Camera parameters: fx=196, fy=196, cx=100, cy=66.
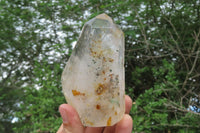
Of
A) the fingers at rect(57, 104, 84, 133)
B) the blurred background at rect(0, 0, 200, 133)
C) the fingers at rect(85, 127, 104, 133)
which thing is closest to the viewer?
the fingers at rect(57, 104, 84, 133)

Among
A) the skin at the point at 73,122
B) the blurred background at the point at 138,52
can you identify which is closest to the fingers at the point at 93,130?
the skin at the point at 73,122

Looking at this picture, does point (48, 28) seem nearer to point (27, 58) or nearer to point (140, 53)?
point (27, 58)

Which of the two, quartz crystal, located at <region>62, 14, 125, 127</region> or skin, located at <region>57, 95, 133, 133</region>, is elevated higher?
quartz crystal, located at <region>62, 14, 125, 127</region>

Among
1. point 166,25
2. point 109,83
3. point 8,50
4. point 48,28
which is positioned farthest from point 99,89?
point 8,50

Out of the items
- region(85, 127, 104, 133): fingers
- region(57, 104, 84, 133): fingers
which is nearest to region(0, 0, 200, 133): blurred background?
region(85, 127, 104, 133): fingers

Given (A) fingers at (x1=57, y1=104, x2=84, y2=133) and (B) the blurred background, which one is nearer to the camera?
(A) fingers at (x1=57, y1=104, x2=84, y2=133)

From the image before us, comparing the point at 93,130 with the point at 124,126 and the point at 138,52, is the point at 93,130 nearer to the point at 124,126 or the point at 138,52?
the point at 124,126

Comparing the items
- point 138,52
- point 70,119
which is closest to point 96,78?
point 70,119

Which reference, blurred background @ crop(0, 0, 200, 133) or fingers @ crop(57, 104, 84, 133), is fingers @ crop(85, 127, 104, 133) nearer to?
fingers @ crop(57, 104, 84, 133)
